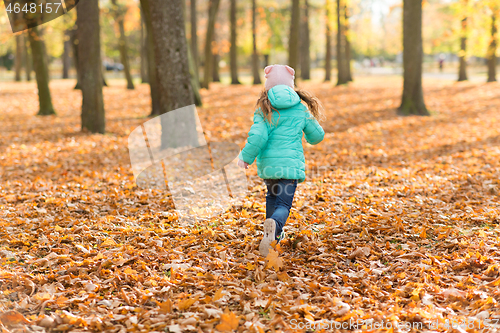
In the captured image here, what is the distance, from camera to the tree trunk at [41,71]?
12.4m

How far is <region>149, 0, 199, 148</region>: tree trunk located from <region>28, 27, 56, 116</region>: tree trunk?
6.53 metres

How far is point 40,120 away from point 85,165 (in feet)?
20.2

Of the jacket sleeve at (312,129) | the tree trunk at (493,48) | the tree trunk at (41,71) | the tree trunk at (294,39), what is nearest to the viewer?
the jacket sleeve at (312,129)

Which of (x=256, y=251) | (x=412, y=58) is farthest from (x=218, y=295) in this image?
(x=412, y=58)

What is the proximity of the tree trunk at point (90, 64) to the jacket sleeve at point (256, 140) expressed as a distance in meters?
7.01

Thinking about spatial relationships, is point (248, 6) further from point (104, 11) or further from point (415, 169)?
point (415, 169)

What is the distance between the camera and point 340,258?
375 cm

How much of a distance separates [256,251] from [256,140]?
107 cm

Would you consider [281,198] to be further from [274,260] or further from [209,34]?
[209,34]

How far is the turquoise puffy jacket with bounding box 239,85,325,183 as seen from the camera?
3.56m

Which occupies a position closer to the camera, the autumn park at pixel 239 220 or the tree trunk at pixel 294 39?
the autumn park at pixel 239 220

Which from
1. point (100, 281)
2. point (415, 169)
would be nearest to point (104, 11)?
point (415, 169)

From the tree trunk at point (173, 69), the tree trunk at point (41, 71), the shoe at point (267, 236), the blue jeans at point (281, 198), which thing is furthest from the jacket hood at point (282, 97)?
the tree trunk at point (41, 71)

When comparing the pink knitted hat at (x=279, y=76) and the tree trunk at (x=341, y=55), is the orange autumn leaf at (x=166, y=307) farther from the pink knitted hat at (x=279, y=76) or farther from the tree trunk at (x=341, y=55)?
the tree trunk at (x=341, y=55)
